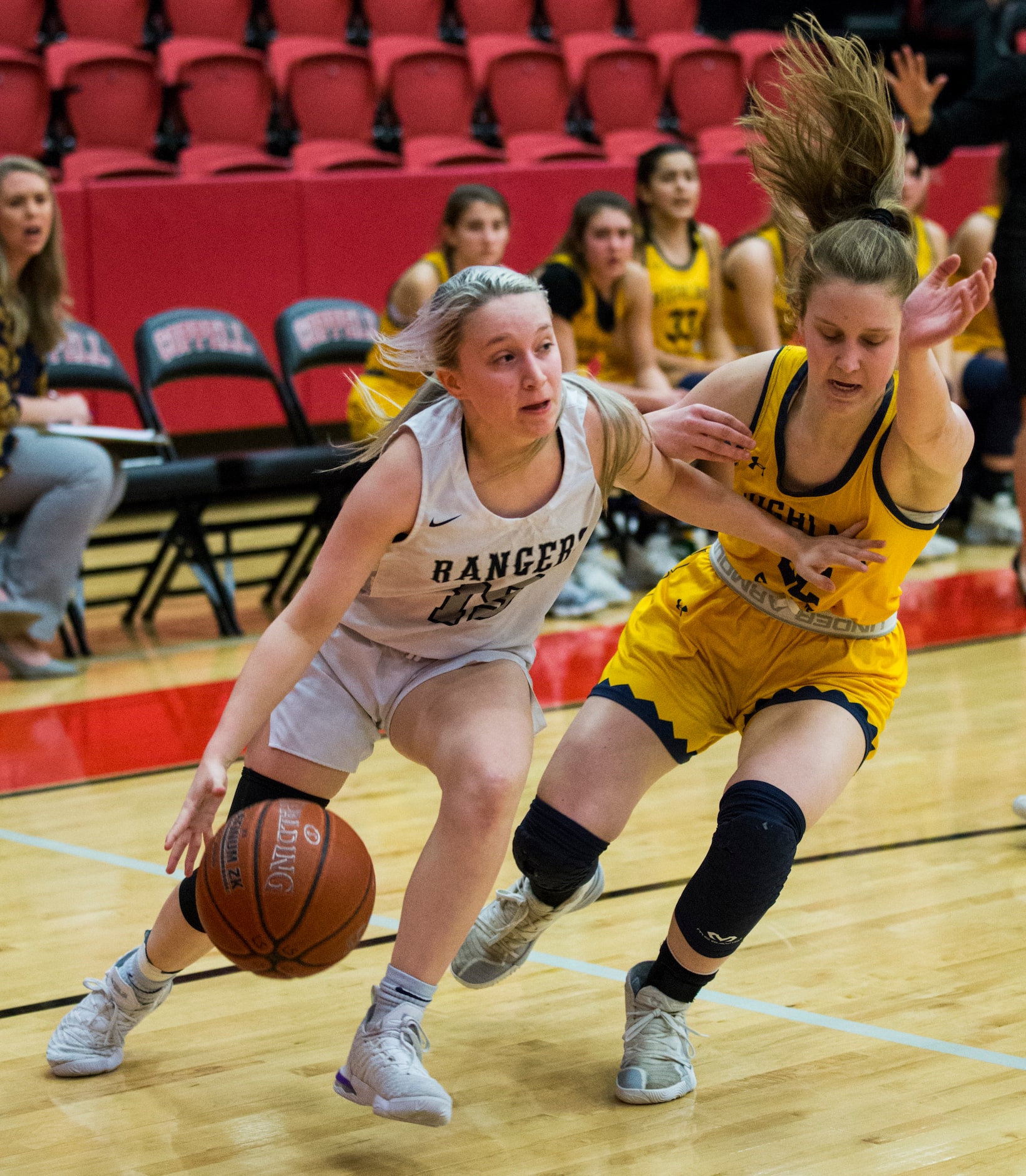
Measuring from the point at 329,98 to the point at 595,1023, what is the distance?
748cm

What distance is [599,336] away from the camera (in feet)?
22.7

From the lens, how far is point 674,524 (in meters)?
7.29

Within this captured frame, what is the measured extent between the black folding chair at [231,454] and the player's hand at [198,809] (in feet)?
12.9

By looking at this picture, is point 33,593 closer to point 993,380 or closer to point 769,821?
point 769,821

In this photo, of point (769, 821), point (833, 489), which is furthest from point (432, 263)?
point (769, 821)

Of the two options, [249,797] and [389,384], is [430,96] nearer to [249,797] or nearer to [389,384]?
[389,384]

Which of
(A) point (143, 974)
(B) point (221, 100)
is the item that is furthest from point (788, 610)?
(B) point (221, 100)

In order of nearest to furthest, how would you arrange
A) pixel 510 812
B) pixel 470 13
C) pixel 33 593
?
pixel 510 812 < pixel 33 593 < pixel 470 13

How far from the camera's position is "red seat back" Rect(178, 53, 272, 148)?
9047 mm

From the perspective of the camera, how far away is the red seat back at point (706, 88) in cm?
1048

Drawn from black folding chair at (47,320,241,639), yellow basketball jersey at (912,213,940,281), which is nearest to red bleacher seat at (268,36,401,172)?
black folding chair at (47,320,241,639)

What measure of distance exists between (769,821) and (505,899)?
0.58 m

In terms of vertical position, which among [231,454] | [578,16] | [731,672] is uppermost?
[578,16]

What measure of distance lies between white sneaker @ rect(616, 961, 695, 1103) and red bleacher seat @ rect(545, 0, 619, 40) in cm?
911
